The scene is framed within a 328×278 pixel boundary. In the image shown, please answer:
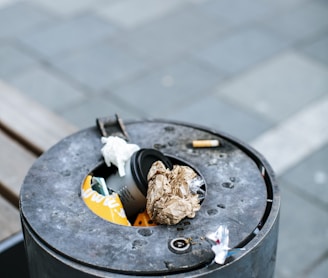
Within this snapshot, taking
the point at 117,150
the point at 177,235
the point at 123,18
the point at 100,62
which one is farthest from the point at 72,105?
the point at 177,235

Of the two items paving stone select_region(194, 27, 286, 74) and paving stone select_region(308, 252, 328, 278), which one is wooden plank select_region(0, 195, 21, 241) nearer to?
paving stone select_region(308, 252, 328, 278)

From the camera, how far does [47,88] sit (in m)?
4.36

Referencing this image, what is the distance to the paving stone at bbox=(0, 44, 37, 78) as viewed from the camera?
4.53m

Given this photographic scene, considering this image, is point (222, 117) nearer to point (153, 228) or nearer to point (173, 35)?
point (173, 35)

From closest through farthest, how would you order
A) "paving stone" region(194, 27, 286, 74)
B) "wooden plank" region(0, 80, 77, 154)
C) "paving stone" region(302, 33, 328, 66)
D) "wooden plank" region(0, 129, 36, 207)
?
"wooden plank" region(0, 129, 36, 207) < "wooden plank" region(0, 80, 77, 154) < "paving stone" region(194, 27, 286, 74) < "paving stone" region(302, 33, 328, 66)

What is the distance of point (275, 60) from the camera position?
187 inches

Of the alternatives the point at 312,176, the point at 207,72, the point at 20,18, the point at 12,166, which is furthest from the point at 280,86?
the point at 12,166

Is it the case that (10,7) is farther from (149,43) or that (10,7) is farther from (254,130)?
(254,130)

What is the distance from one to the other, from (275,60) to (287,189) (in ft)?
5.17

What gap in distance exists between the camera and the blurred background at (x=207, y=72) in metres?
3.55

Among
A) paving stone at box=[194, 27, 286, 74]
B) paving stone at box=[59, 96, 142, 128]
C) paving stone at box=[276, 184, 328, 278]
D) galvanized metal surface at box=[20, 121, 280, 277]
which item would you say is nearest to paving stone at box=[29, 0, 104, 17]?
paving stone at box=[194, 27, 286, 74]

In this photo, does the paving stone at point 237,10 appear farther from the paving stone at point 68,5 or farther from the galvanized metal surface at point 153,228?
the galvanized metal surface at point 153,228

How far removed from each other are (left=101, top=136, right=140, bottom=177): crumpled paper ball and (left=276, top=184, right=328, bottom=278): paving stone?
1472mm

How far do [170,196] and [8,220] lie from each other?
2.85ft
